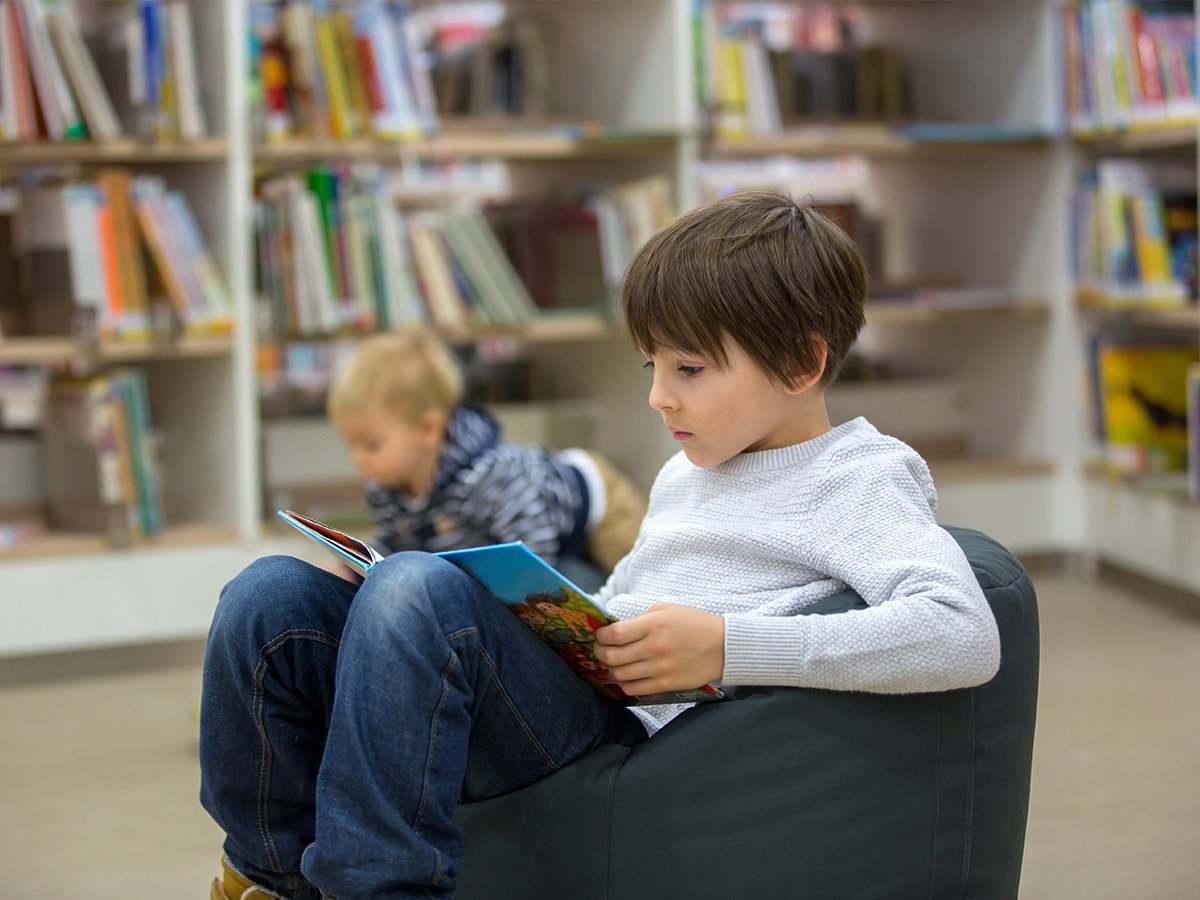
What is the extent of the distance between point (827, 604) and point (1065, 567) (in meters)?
2.69

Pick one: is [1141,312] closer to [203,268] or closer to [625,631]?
[203,268]

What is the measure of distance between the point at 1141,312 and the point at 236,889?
2736mm

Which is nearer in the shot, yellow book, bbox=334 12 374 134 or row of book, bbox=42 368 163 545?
row of book, bbox=42 368 163 545

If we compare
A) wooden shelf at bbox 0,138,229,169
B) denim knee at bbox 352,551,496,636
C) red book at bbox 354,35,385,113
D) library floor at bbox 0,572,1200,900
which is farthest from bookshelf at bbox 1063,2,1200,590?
denim knee at bbox 352,551,496,636

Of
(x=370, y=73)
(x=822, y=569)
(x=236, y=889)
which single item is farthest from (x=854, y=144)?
(x=236, y=889)

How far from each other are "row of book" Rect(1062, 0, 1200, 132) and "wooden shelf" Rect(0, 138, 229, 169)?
2.01m

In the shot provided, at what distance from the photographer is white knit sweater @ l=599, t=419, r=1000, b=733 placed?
4.25 ft

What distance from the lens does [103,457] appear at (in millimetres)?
3086

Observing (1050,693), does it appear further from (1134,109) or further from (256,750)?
(256,750)

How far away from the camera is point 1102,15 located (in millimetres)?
3502

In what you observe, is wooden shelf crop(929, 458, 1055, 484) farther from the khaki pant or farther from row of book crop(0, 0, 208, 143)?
row of book crop(0, 0, 208, 143)

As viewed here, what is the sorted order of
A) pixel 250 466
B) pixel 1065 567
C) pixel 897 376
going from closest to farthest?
pixel 250 466
pixel 1065 567
pixel 897 376

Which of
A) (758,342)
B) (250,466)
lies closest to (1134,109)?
(250,466)

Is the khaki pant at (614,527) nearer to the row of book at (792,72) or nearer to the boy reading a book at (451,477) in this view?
the boy reading a book at (451,477)
